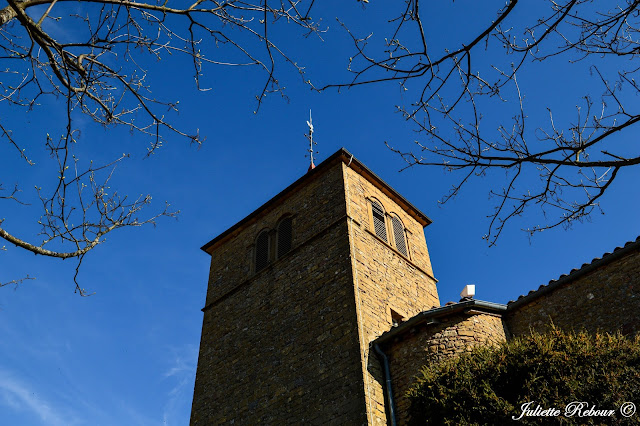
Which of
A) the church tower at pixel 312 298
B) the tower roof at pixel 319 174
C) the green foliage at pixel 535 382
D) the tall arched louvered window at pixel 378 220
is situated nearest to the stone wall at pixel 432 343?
the church tower at pixel 312 298

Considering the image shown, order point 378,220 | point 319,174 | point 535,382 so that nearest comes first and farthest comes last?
point 535,382, point 378,220, point 319,174

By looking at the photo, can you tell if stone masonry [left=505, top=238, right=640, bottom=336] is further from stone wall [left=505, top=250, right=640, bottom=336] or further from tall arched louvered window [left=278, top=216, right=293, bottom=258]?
tall arched louvered window [left=278, top=216, right=293, bottom=258]

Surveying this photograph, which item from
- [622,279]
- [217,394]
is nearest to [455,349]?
[622,279]

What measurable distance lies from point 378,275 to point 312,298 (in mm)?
1766

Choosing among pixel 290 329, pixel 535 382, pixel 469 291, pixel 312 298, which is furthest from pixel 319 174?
pixel 535 382

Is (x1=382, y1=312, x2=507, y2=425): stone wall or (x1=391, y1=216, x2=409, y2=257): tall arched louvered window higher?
(x1=391, y1=216, x2=409, y2=257): tall arched louvered window

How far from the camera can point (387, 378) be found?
9750 mm

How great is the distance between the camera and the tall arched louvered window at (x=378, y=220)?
1427 cm

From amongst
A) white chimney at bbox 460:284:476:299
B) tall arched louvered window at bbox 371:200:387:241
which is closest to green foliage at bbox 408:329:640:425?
white chimney at bbox 460:284:476:299

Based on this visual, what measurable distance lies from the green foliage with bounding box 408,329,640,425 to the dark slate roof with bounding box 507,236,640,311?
2.55 metres

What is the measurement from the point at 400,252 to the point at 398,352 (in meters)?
4.83

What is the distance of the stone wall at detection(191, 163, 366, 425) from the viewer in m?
10.1

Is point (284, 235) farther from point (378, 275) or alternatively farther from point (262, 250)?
point (378, 275)

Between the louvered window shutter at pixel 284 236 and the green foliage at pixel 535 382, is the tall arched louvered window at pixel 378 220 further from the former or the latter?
the green foliage at pixel 535 382
